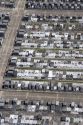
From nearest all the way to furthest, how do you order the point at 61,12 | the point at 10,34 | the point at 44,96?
the point at 44,96 → the point at 10,34 → the point at 61,12

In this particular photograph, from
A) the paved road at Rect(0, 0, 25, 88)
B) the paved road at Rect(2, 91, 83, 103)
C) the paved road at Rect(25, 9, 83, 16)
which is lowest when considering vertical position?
the paved road at Rect(2, 91, 83, 103)

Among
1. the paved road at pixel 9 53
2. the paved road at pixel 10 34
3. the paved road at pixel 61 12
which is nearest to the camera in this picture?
Answer: the paved road at pixel 9 53

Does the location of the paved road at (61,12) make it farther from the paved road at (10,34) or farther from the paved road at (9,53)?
the paved road at (10,34)

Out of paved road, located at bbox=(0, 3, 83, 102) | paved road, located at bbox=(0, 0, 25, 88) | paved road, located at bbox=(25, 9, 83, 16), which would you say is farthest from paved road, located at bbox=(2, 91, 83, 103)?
paved road, located at bbox=(25, 9, 83, 16)

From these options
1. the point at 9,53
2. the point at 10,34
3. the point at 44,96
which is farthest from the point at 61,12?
the point at 44,96

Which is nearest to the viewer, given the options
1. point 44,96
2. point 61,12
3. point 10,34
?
point 44,96

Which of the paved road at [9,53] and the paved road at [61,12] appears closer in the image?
the paved road at [9,53]

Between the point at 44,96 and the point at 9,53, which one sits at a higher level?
the point at 9,53

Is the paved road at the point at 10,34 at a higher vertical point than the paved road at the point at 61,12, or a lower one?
lower

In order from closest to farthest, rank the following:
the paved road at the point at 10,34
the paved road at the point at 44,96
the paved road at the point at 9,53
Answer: the paved road at the point at 44,96
the paved road at the point at 9,53
the paved road at the point at 10,34

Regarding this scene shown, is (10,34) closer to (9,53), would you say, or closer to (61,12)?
(9,53)

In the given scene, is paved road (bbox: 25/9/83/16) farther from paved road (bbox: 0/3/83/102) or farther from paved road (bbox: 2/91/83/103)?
paved road (bbox: 2/91/83/103)

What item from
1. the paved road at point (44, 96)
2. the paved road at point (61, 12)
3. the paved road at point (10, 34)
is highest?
the paved road at point (61, 12)

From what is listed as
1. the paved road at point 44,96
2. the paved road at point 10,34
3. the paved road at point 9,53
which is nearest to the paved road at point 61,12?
the paved road at point 9,53
